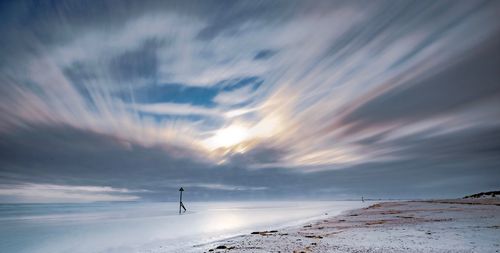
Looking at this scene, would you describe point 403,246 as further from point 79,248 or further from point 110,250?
point 79,248

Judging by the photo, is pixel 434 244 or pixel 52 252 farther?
pixel 52 252

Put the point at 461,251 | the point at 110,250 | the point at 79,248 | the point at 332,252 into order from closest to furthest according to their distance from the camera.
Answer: the point at 461,251
the point at 332,252
the point at 110,250
the point at 79,248

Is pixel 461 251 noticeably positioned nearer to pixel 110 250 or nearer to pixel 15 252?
pixel 110 250

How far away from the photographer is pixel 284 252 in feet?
39.2

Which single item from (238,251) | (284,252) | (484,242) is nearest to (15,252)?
(238,251)

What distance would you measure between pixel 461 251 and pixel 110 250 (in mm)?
20627

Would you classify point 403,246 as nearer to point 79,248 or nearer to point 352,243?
point 352,243

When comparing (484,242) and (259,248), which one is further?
(259,248)

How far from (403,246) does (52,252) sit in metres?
23.2

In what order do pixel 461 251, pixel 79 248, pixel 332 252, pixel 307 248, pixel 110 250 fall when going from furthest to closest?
pixel 79 248
pixel 110 250
pixel 307 248
pixel 332 252
pixel 461 251

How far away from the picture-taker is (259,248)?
13453 millimetres

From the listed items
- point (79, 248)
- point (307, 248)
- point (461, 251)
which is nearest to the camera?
point (461, 251)

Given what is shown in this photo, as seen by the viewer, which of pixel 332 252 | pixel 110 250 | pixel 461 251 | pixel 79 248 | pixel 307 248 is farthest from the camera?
pixel 79 248

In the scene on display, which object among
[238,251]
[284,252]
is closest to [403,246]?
[284,252]
